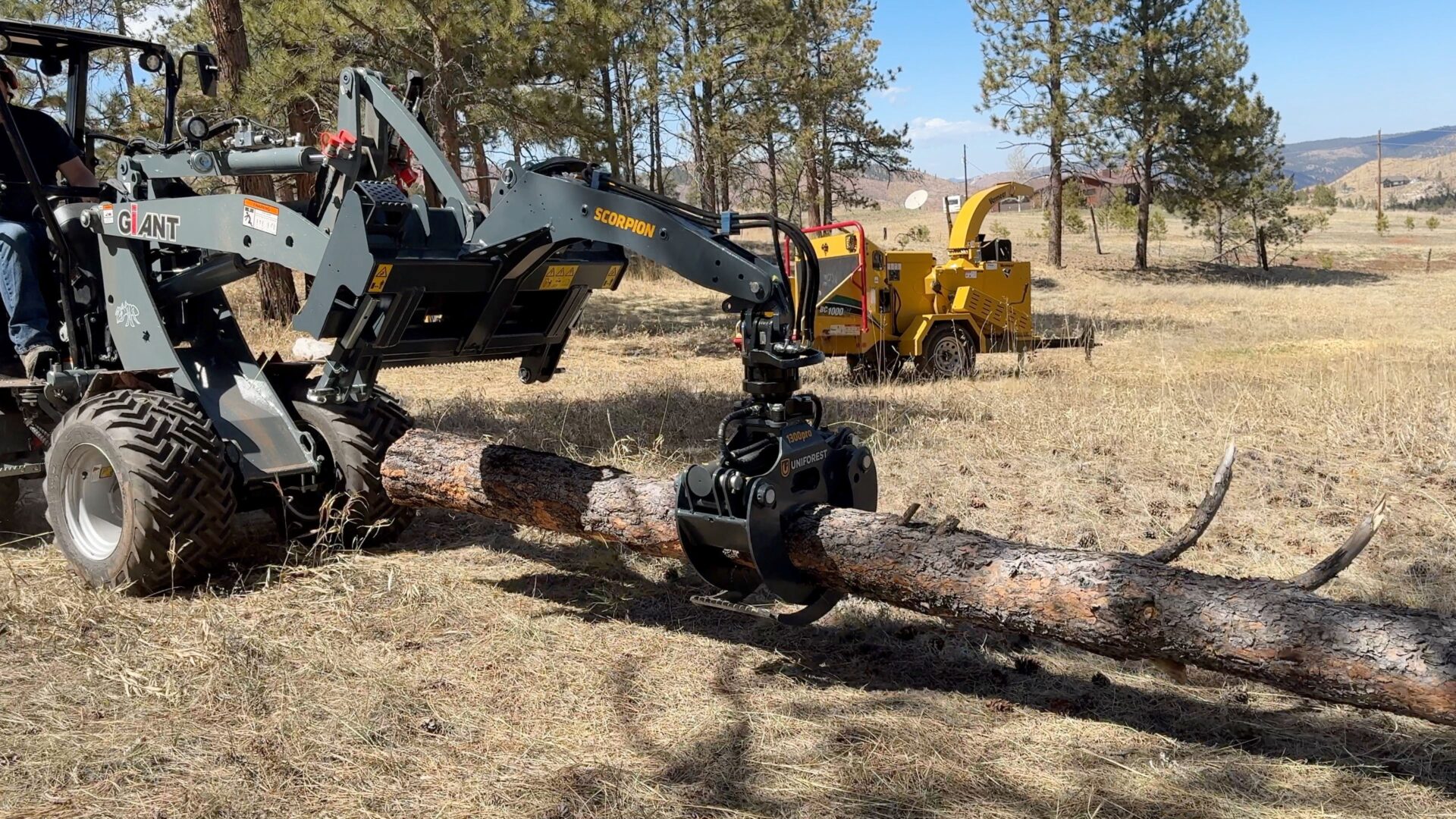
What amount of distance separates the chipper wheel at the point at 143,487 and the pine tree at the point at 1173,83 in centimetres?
3059

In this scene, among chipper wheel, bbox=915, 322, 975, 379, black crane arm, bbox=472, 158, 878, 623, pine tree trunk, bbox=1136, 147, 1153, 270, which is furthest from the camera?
pine tree trunk, bbox=1136, 147, 1153, 270

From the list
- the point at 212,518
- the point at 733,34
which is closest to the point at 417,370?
the point at 212,518

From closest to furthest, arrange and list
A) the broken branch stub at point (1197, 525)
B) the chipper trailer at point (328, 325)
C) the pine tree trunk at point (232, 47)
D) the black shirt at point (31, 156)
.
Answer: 1. the broken branch stub at point (1197, 525)
2. the chipper trailer at point (328, 325)
3. the black shirt at point (31, 156)
4. the pine tree trunk at point (232, 47)

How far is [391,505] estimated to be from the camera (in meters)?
6.45

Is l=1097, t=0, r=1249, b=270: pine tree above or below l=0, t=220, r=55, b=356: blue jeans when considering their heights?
above

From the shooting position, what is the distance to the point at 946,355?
14.1m

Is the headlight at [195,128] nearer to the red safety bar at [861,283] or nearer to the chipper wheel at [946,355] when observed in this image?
the red safety bar at [861,283]

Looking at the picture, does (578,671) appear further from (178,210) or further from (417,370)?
(417,370)

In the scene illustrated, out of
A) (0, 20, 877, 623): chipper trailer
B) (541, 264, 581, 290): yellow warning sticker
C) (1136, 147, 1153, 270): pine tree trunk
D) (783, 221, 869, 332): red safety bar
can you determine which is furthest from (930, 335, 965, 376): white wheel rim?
(1136, 147, 1153, 270): pine tree trunk

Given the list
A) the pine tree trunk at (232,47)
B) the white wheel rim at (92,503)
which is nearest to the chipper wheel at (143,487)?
the white wheel rim at (92,503)

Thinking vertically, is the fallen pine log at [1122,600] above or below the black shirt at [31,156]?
below

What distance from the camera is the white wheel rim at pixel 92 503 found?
5.87 metres

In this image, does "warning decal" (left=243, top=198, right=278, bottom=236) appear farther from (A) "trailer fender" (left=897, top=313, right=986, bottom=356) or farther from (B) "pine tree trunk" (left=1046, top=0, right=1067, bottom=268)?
(B) "pine tree trunk" (left=1046, top=0, right=1067, bottom=268)

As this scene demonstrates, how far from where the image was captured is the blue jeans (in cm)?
643
